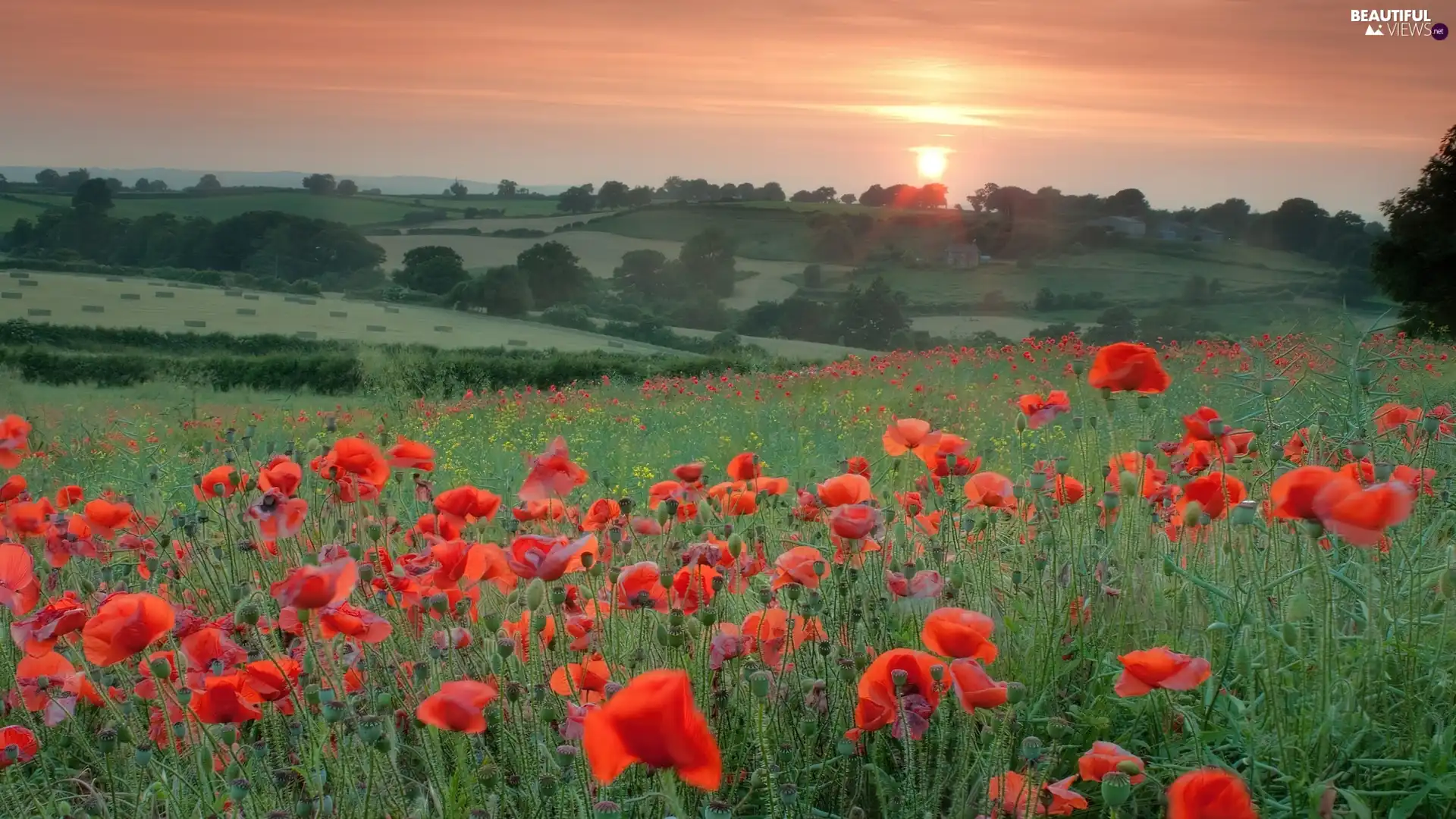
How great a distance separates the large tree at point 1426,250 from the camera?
64.8 feet

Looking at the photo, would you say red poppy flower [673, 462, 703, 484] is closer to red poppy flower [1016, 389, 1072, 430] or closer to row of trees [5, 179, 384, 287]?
red poppy flower [1016, 389, 1072, 430]

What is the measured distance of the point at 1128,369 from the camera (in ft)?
7.66

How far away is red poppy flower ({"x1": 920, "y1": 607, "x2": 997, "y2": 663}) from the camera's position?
1558mm

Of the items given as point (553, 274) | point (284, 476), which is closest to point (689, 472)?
point (284, 476)

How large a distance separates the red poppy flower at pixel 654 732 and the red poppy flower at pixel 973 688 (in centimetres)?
47

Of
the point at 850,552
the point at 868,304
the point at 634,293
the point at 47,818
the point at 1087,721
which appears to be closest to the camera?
the point at 47,818

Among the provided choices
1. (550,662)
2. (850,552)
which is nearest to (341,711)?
(550,662)

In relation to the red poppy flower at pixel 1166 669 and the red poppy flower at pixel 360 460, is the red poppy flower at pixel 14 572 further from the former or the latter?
the red poppy flower at pixel 1166 669

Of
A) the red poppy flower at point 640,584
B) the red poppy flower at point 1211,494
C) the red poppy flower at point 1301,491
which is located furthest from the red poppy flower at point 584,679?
the red poppy flower at point 1211,494

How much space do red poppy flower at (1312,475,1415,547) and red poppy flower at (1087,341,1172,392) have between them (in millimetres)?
765

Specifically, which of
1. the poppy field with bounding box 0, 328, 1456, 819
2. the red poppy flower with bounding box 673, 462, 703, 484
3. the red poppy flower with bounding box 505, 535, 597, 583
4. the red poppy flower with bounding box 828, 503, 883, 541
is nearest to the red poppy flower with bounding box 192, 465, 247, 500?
the poppy field with bounding box 0, 328, 1456, 819

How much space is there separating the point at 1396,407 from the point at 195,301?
920 inches

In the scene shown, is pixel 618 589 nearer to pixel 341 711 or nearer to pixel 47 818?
pixel 341 711

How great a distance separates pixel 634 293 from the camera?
24.0m
